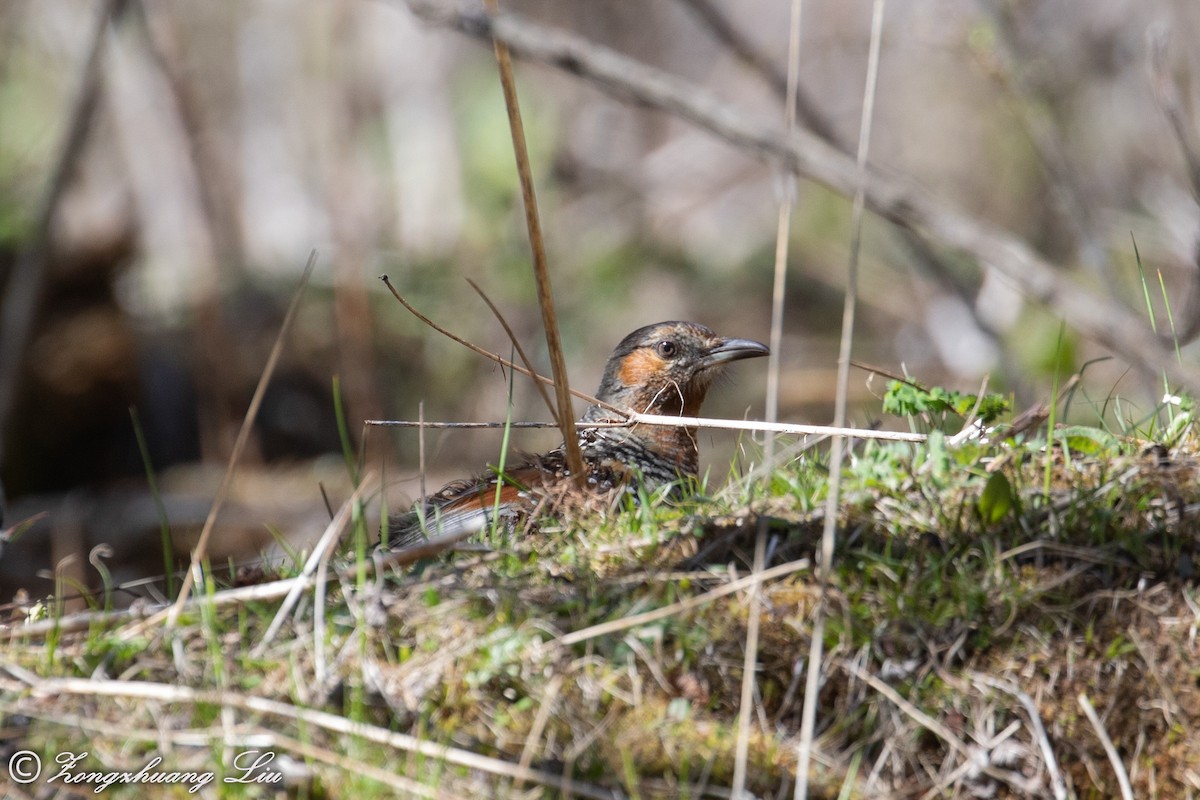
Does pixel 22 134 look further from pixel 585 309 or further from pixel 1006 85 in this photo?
pixel 1006 85

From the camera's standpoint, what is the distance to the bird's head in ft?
18.0

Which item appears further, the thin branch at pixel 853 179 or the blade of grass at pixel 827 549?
the blade of grass at pixel 827 549

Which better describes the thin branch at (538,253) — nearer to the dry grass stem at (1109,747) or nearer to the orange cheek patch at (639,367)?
the dry grass stem at (1109,747)

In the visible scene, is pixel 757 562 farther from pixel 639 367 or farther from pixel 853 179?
pixel 639 367

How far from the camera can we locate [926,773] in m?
2.36

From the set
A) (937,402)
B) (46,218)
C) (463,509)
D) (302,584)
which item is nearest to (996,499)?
(937,402)

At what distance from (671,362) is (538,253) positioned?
→ 2.28 m

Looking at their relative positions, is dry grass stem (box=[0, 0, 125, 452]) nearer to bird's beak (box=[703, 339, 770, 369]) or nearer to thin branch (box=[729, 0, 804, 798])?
bird's beak (box=[703, 339, 770, 369])

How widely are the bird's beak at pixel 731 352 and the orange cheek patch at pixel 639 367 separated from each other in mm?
239

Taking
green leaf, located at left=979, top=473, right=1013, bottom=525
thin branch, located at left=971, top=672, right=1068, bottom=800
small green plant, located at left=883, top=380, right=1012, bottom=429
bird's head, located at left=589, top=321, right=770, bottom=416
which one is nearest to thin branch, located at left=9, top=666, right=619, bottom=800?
thin branch, located at left=971, top=672, right=1068, bottom=800

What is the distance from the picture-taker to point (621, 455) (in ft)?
15.4

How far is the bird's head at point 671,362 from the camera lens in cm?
547

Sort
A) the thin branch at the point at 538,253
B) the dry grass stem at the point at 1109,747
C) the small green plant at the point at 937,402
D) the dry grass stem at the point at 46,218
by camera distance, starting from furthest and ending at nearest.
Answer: the dry grass stem at the point at 46,218 → the small green plant at the point at 937,402 → the thin branch at the point at 538,253 → the dry grass stem at the point at 1109,747

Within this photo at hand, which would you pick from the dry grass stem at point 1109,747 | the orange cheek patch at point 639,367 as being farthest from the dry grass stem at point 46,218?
the dry grass stem at point 1109,747
